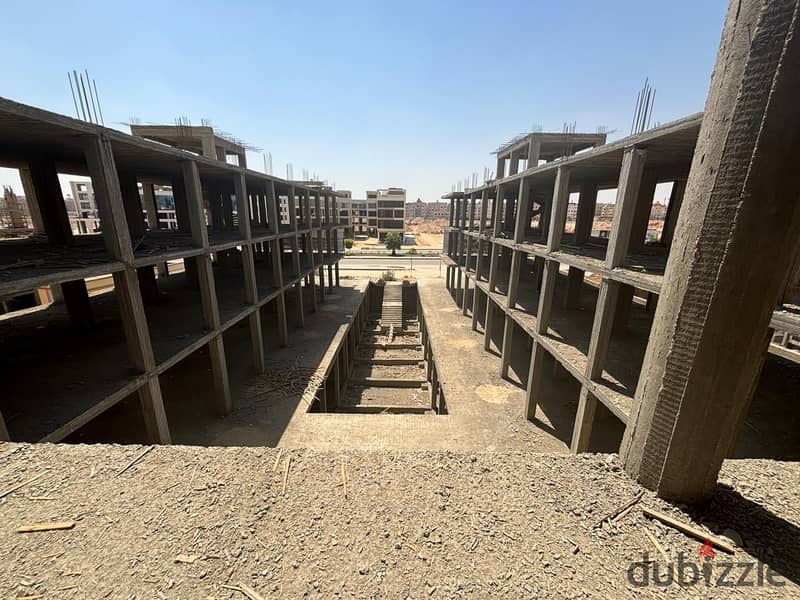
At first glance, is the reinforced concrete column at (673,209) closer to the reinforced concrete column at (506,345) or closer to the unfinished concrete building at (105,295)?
the reinforced concrete column at (506,345)

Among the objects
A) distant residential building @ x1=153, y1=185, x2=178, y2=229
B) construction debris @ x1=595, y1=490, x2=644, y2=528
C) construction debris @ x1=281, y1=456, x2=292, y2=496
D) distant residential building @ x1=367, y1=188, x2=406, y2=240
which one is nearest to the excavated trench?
construction debris @ x1=281, y1=456, x2=292, y2=496

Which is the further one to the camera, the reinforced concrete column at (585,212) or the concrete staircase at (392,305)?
the concrete staircase at (392,305)

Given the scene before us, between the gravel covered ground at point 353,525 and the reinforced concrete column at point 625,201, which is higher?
the reinforced concrete column at point 625,201

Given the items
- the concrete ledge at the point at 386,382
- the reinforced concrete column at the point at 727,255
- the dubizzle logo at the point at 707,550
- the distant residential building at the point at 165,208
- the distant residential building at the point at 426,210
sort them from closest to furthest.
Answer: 1. the reinforced concrete column at the point at 727,255
2. the dubizzle logo at the point at 707,550
3. the concrete ledge at the point at 386,382
4. the distant residential building at the point at 165,208
5. the distant residential building at the point at 426,210

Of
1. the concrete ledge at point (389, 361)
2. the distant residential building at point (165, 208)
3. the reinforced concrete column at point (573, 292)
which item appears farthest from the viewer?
the distant residential building at point (165, 208)

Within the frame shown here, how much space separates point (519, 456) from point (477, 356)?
12398mm

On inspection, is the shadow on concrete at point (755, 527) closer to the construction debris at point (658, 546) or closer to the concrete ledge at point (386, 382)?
the construction debris at point (658, 546)

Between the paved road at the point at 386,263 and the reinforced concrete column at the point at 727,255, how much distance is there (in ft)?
116

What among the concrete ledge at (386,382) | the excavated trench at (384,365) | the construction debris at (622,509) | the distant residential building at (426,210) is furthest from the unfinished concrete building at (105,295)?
the distant residential building at (426,210)

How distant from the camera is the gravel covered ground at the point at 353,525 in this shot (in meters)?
2.11

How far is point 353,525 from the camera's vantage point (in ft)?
8.20

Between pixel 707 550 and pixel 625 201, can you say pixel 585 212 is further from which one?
pixel 707 550

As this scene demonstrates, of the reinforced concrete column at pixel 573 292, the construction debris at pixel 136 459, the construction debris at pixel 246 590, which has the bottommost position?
the reinforced concrete column at pixel 573 292

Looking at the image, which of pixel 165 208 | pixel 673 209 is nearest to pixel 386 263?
pixel 673 209
